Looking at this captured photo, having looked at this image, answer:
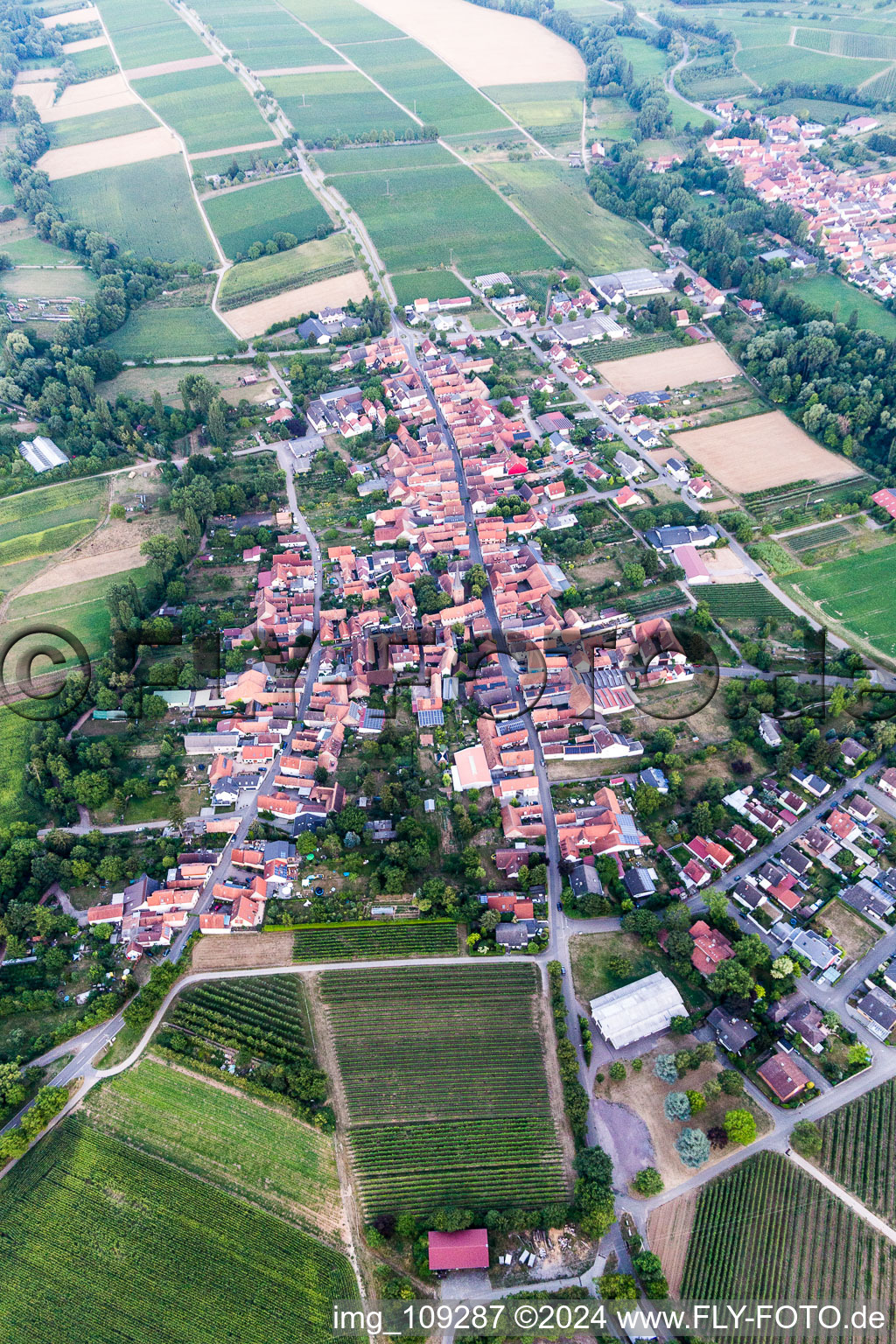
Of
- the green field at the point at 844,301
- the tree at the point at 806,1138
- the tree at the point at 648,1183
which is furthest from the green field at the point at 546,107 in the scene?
the tree at the point at 648,1183

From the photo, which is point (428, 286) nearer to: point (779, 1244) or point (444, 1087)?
point (444, 1087)

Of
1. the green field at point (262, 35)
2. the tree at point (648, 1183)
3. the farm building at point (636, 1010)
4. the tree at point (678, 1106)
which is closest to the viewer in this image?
the tree at point (648, 1183)

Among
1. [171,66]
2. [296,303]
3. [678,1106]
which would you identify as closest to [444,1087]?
[678,1106]

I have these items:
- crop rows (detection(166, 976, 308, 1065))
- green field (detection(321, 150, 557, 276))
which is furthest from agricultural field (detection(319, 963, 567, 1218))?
green field (detection(321, 150, 557, 276))

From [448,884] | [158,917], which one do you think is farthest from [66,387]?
[448,884]

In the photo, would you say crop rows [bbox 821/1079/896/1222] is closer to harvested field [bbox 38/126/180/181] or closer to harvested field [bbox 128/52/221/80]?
harvested field [bbox 38/126/180/181]

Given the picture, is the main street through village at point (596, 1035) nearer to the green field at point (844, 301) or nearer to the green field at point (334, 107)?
the green field at point (844, 301)

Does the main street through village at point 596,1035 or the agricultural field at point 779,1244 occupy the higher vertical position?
the main street through village at point 596,1035
